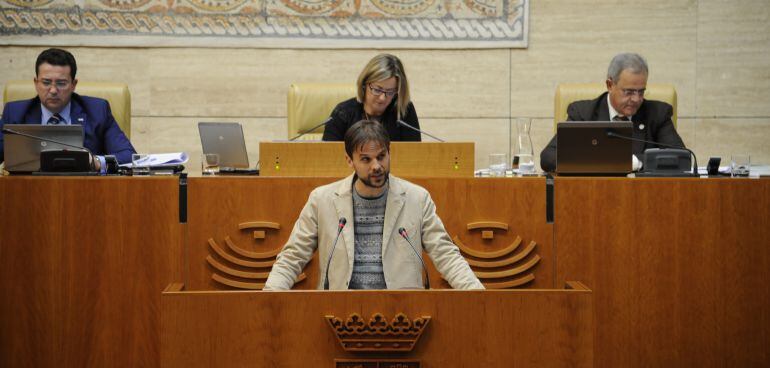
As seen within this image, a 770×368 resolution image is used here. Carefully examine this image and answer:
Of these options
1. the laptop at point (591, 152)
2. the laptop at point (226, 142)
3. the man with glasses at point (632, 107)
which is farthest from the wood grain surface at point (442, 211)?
the man with glasses at point (632, 107)

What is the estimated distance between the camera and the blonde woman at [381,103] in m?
4.05

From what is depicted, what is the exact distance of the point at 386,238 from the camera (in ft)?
9.71

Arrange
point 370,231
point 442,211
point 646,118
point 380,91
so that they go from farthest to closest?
1. point 646,118
2. point 380,91
3. point 442,211
4. point 370,231

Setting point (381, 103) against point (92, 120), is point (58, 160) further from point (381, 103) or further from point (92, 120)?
point (381, 103)

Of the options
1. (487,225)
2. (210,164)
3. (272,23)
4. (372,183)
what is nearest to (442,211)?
(487,225)

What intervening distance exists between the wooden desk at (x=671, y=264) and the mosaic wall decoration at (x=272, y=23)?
2.48 metres

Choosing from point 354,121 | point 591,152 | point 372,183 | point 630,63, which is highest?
point 630,63

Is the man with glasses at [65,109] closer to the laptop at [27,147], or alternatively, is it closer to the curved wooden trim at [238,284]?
the laptop at [27,147]

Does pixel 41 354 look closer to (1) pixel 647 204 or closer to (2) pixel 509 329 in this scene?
(2) pixel 509 329

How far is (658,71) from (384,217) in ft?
11.1

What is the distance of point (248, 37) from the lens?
221 inches

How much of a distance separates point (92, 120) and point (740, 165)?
3153 millimetres

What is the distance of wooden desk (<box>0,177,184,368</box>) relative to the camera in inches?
130

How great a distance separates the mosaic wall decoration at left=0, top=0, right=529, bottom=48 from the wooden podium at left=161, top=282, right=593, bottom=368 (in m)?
3.55
